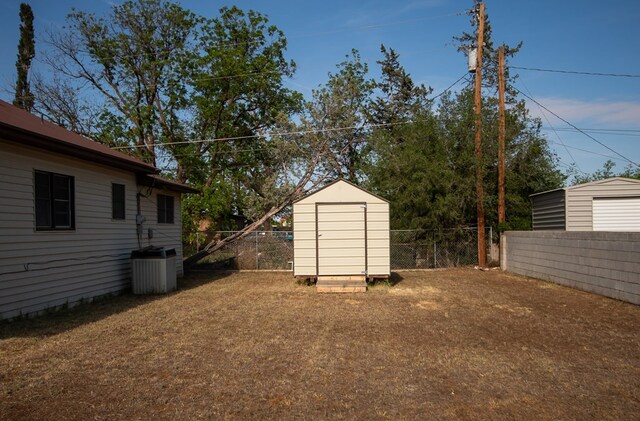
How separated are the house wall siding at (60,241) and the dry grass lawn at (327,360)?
21.2 inches

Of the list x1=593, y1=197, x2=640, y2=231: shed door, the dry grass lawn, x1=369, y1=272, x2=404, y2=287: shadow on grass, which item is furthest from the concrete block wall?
x1=369, y1=272, x2=404, y2=287: shadow on grass

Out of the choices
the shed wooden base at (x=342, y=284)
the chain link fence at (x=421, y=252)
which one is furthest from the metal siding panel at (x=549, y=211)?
the shed wooden base at (x=342, y=284)

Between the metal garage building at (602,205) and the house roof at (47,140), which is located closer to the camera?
the house roof at (47,140)

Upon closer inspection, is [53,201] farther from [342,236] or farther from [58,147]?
[342,236]

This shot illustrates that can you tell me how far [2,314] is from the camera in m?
7.26

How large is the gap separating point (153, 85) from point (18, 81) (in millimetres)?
6873

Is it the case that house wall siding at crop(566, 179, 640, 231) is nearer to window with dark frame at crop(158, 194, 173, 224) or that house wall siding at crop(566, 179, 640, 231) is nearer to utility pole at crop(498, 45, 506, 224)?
utility pole at crop(498, 45, 506, 224)

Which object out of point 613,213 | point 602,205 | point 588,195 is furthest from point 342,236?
point 613,213

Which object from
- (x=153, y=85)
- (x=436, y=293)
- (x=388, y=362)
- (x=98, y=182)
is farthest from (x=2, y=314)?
(x=153, y=85)

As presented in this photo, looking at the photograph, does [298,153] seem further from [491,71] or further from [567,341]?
[567,341]

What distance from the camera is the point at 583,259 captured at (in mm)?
10914

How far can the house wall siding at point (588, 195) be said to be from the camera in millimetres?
13578

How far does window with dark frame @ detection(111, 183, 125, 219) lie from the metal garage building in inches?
503

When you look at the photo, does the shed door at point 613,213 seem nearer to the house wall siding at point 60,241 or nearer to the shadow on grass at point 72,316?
the shadow on grass at point 72,316
